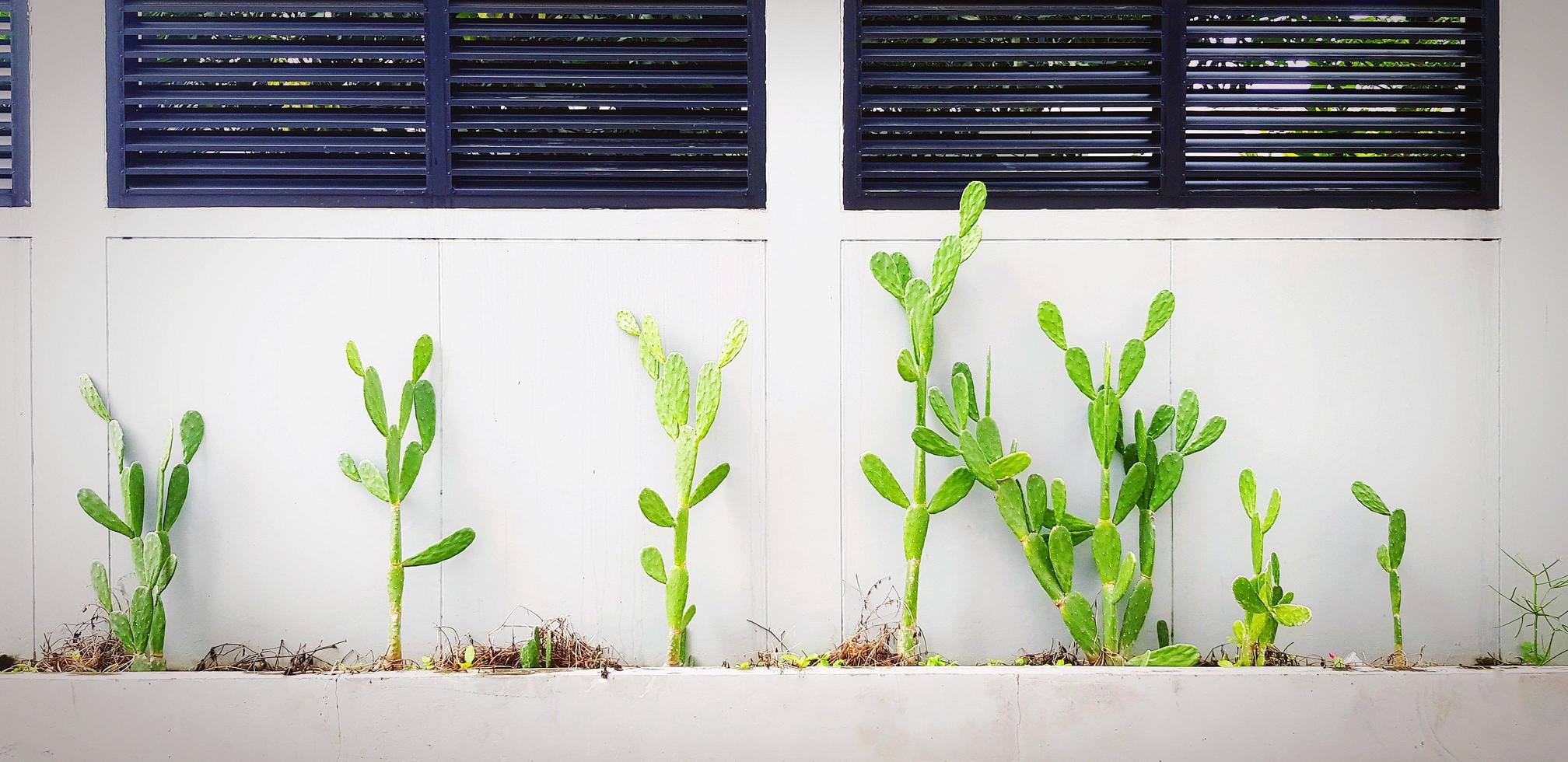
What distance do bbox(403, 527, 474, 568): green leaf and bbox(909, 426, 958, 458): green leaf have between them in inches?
Answer: 59.0

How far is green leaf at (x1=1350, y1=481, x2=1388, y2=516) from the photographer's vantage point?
287cm

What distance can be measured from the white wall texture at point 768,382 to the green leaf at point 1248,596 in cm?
27

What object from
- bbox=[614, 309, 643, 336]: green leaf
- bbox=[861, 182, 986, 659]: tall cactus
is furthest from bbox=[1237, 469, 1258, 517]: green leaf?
bbox=[614, 309, 643, 336]: green leaf

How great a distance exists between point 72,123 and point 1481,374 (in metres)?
5.08

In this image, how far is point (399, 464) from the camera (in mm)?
2840

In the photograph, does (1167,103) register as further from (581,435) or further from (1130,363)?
(581,435)

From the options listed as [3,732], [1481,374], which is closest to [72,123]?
[3,732]

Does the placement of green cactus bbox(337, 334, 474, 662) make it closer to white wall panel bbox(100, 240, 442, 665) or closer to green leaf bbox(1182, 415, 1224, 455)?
white wall panel bbox(100, 240, 442, 665)

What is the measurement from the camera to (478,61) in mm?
3078

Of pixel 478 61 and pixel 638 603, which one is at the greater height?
pixel 478 61

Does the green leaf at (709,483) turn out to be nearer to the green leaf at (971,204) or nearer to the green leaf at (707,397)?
the green leaf at (707,397)

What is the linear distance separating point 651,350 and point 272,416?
1.39 m

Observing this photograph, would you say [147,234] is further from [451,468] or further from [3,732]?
[3,732]

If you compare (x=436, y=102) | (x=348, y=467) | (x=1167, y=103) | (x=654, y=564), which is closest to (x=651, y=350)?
(x=654, y=564)
